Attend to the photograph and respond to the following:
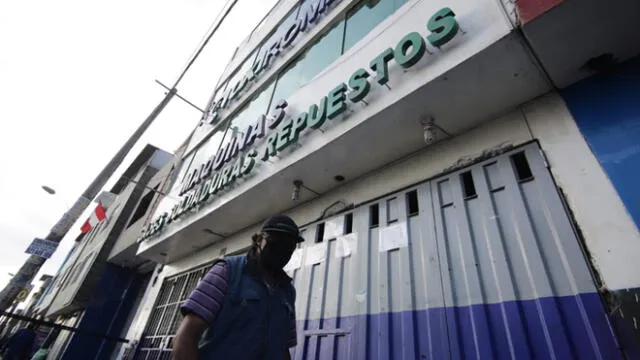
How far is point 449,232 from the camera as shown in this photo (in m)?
2.72

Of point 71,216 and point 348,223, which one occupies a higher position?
point 71,216

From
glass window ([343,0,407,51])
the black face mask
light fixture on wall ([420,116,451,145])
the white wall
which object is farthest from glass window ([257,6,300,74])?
the black face mask

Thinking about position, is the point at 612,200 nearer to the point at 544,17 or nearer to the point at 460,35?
the point at 544,17

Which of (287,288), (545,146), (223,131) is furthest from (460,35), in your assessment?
(223,131)

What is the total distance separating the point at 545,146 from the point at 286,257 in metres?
2.41

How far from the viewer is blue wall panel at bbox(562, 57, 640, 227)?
1909 mm

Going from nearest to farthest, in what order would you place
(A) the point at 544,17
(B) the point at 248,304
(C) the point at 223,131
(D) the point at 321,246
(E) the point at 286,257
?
(B) the point at 248,304 → (E) the point at 286,257 → (A) the point at 544,17 → (D) the point at 321,246 → (C) the point at 223,131

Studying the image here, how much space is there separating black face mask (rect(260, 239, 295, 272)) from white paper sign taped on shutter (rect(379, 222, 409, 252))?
1.65m

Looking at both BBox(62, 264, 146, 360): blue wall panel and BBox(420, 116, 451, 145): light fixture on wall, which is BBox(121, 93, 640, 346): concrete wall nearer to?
BBox(420, 116, 451, 145): light fixture on wall

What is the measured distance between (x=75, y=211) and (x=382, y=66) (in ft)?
37.9

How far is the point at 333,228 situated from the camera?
3.96m

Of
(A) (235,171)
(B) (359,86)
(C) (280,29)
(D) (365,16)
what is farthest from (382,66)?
(C) (280,29)

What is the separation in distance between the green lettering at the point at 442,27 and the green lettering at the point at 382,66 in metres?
0.47

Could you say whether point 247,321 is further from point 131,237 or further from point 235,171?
point 131,237
